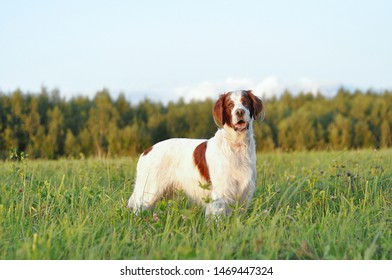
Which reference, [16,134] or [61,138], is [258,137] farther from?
[16,134]

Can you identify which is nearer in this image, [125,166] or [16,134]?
[125,166]

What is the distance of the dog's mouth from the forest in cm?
1385

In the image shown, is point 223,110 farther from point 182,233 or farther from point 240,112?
point 182,233

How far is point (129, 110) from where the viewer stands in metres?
22.6

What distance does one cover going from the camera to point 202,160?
230 inches

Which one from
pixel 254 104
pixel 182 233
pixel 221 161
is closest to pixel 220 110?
pixel 254 104

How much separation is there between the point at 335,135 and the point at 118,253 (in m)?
18.0

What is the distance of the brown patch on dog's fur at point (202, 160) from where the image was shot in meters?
5.79

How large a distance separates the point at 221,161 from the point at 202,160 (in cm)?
31
